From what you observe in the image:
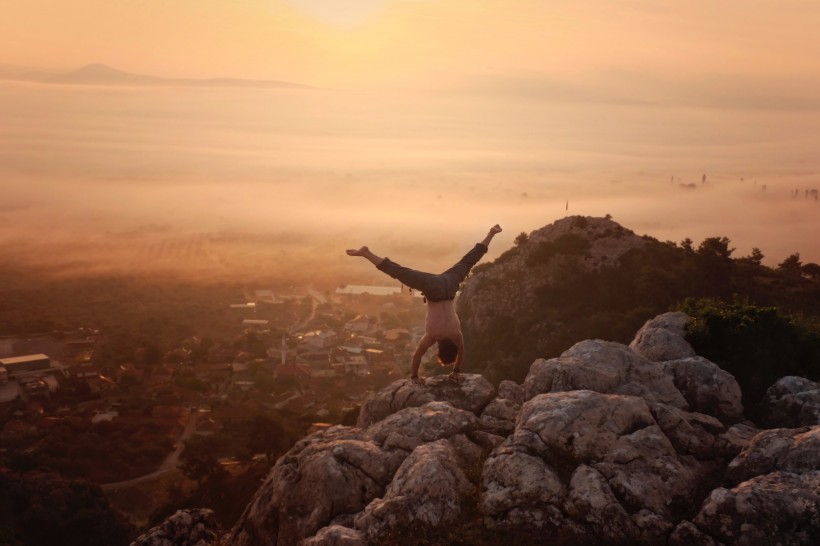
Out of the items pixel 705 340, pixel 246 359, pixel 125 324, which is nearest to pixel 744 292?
pixel 705 340

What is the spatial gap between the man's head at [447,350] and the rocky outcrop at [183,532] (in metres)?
7.54

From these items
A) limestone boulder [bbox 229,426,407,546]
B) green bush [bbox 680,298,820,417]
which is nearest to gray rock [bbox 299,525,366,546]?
limestone boulder [bbox 229,426,407,546]

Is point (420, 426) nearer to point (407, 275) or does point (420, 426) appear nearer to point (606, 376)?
point (407, 275)

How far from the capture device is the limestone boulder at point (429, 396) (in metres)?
19.1

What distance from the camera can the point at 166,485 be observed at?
49250 millimetres

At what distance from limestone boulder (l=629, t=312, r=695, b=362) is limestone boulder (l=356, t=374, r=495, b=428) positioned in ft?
19.1

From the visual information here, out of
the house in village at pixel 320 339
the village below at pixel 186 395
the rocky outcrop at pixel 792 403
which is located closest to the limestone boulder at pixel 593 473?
Answer: the rocky outcrop at pixel 792 403

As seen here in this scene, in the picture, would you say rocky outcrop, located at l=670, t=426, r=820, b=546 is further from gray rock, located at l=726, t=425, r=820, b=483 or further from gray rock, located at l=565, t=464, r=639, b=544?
gray rock, located at l=565, t=464, r=639, b=544

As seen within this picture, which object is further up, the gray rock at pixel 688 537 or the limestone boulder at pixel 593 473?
the limestone boulder at pixel 593 473

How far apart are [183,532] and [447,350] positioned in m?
8.27

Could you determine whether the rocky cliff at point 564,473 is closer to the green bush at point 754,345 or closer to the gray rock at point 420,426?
the gray rock at point 420,426

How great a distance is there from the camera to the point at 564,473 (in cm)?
1452

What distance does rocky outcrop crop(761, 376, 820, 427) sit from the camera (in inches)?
717

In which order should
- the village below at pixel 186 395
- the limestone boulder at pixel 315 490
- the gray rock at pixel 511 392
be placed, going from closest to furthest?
the limestone boulder at pixel 315 490 → the gray rock at pixel 511 392 → the village below at pixel 186 395
